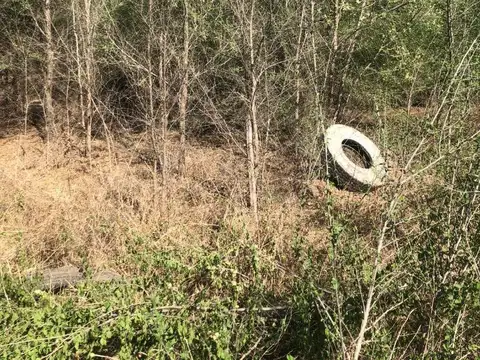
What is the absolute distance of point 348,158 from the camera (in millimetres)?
7785

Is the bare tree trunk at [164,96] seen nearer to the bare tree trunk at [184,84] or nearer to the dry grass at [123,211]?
the dry grass at [123,211]

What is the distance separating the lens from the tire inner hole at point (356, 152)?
313 inches

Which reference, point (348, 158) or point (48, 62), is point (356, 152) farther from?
point (48, 62)

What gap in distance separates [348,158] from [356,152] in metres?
0.37

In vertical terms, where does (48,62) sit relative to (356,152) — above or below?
above

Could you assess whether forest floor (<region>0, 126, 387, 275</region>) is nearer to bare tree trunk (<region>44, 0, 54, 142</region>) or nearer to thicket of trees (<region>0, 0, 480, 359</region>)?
thicket of trees (<region>0, 0, 480, 359</region>)

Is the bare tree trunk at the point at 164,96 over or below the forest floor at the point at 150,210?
over

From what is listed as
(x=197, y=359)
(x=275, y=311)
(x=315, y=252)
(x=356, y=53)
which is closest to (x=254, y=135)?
(x=315, y=252)

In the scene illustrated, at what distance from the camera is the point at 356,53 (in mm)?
9328

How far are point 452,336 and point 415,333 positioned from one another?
0.23 metres

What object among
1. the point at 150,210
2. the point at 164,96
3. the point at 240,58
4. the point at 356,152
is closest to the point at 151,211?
the point at 150,210

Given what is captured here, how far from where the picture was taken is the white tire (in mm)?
7078

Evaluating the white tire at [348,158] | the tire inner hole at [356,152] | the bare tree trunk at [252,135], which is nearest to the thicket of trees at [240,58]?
the bare tree trunk at [252,135]

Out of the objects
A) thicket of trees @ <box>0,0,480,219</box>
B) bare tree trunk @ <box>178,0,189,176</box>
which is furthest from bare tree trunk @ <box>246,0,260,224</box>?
bare tree trunk @ <box>178,0,189,176</box>
